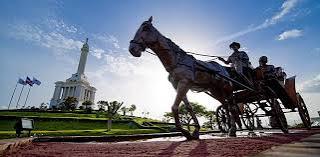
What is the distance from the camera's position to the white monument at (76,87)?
9375cm

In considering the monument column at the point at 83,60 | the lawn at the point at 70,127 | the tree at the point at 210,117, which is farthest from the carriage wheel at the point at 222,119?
the monument column at the point at 83,60

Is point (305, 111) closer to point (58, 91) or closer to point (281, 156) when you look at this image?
Result: point (281, 156)

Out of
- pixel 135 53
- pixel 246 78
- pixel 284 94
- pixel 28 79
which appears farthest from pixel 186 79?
pixel 28 79

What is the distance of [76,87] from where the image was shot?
94.2m

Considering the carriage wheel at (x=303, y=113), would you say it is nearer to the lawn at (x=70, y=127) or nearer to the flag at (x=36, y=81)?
the lawn at (x=70, y=127)

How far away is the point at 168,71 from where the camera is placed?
265 inches

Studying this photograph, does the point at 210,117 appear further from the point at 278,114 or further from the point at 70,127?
the point at 278,114

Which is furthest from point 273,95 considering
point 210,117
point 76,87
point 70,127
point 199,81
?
point 76,87

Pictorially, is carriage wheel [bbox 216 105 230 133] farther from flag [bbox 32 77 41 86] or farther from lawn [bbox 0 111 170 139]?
flag [bbox 32 77 41 86]

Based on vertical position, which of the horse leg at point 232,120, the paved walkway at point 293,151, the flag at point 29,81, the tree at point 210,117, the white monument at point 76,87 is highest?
the white monument at point 76,87

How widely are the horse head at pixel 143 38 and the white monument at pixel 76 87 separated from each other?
3614 inches

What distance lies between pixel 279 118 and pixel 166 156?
778cm

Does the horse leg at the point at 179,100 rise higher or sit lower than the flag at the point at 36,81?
lower

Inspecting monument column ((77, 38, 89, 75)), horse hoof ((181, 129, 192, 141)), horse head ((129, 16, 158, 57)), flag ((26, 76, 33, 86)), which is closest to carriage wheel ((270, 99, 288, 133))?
horse hoof ((181, 129, 192, 141))
